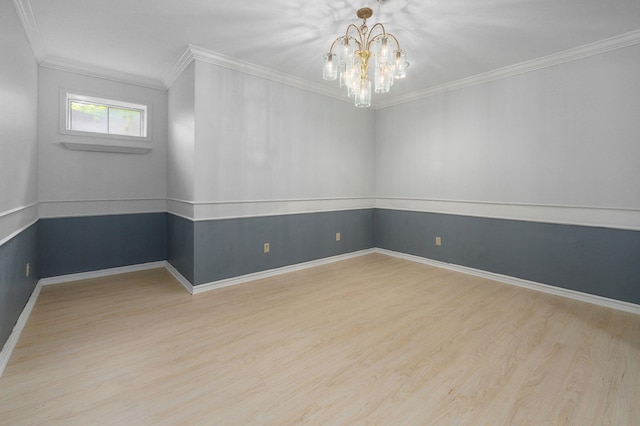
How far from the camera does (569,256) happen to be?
3146 millimetres

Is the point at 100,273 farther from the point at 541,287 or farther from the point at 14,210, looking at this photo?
the point at 541,287

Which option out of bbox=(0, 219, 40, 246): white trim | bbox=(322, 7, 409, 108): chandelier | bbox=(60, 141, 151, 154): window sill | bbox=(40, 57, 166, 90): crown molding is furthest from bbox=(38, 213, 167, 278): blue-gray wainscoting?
bbox=(322, 7, 409, 108): chandelier

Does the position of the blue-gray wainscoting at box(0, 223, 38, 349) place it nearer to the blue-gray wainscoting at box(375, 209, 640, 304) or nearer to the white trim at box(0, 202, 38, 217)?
the white trim at box(0, 202, 38, 217)

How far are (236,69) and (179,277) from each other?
8.54ft

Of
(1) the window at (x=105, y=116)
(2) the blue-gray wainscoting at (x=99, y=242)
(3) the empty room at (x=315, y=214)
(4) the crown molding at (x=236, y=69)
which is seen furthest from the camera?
(1) the window at (x=105, y=116)

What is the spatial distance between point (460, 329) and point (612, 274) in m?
1.86

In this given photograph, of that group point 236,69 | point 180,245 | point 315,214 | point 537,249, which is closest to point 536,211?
point 537,249

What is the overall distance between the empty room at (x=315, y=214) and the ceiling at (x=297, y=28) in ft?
0.08

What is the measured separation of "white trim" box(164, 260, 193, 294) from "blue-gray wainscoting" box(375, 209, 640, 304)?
321 centimetres

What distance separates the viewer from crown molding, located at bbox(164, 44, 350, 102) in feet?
10.2

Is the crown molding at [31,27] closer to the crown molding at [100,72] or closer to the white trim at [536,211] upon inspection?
the crown molding at [100,72]

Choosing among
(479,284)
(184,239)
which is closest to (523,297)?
(479,284)

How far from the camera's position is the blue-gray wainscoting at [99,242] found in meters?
3.41

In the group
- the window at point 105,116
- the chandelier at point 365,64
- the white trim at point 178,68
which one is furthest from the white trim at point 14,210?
the chandelier at point 365,64
